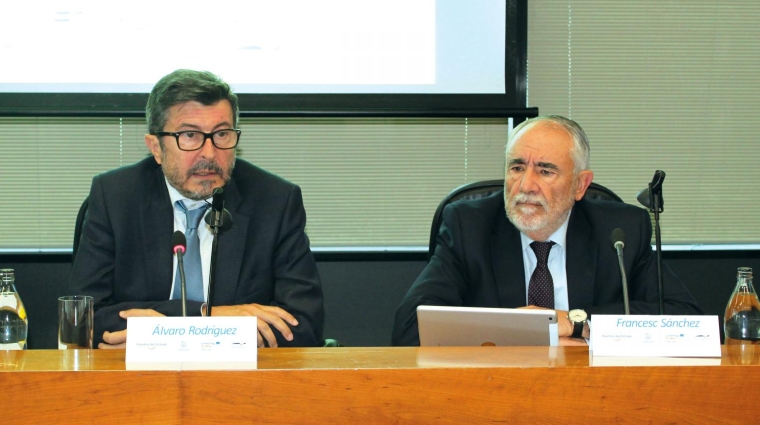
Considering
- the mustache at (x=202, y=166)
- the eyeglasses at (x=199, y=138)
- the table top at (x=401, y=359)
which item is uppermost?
the eyeglasses at (x=199, y=138)


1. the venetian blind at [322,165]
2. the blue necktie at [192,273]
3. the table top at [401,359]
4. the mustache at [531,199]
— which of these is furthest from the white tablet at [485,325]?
the venetian blind at [322,165]

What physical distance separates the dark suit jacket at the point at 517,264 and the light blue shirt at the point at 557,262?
0.04 m

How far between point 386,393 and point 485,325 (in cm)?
47

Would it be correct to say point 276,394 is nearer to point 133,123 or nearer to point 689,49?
point 133,123

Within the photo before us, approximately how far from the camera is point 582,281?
269 cm

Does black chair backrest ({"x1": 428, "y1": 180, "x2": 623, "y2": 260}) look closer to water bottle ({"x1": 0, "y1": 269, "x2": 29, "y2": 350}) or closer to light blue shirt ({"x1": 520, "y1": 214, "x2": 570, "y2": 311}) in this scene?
light blue shirt ({"x1": 520, "y1": 214, "x2": 570, "y2": 311})

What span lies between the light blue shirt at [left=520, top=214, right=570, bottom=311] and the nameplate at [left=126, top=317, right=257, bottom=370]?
1.29 metres

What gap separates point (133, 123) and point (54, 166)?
1.29ft

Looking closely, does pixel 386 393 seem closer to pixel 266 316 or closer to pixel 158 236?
pixel 266 316

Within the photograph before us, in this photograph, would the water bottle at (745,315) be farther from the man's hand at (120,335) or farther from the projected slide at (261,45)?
the projected slide at (261,45)

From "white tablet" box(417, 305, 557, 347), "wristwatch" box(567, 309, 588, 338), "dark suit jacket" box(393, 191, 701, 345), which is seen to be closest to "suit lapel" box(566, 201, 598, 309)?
"dark suit jacket" box(393, 191, 701, 345)

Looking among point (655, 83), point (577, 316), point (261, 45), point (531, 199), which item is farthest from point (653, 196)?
point (261, 45)

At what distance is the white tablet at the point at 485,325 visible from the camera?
1.92 meters

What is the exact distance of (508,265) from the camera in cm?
273
